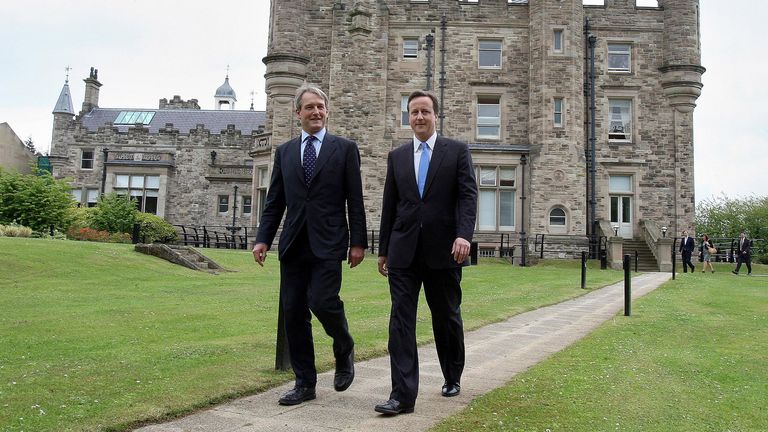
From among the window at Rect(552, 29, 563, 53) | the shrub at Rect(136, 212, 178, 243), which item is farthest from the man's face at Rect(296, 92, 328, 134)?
the shrub at Rect(136, 212, 178, 243)

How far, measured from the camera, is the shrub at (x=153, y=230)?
2905cm

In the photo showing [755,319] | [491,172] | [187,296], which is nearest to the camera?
[755,319]

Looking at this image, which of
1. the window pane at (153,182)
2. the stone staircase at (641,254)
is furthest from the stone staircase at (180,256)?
the window pane at (153,182)

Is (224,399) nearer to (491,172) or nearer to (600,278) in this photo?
(600,278)

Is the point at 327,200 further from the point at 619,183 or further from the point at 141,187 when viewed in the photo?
the point at 141,187

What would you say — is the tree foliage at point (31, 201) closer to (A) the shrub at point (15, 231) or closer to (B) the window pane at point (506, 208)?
(A) the shrub at point (15, 231)

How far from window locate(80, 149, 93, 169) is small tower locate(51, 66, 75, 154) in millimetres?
1971

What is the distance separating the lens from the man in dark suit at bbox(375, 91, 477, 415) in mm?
4469

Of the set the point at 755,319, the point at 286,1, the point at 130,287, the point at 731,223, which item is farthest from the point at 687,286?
the point at 731,223

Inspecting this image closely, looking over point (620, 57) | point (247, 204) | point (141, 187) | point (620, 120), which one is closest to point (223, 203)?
point (247, 204)

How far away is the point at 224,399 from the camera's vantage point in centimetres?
436

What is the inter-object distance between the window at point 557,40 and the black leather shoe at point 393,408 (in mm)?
25456

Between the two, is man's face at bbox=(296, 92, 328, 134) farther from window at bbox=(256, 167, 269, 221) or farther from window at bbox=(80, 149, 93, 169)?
window at bbox=(80, 149, 93, 169)

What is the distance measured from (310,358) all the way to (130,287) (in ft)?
30.5
